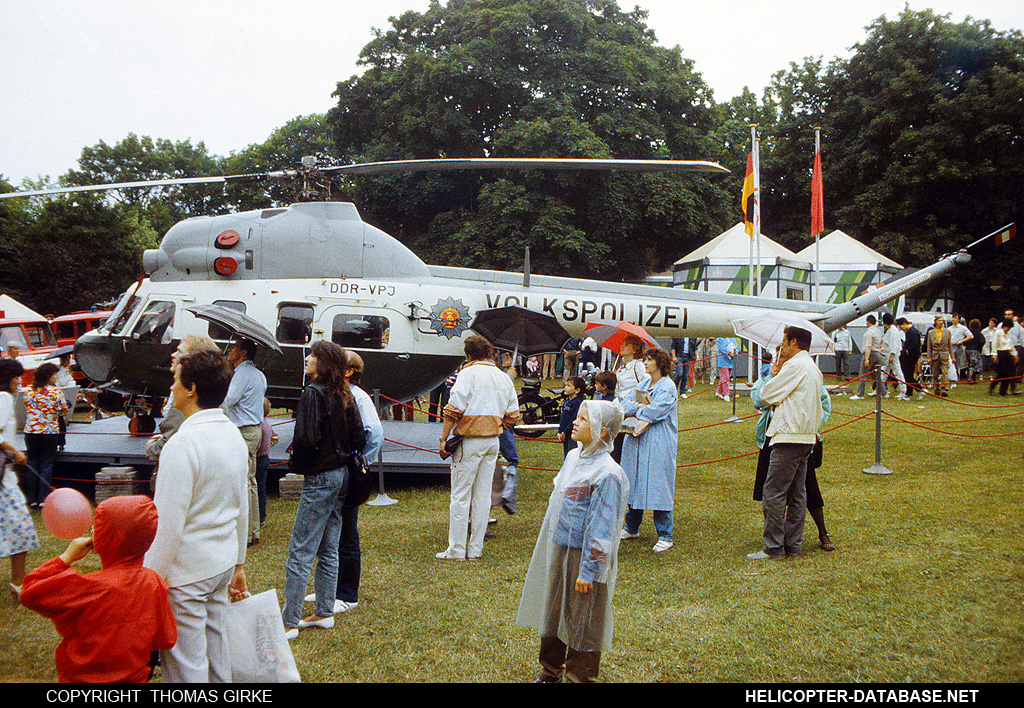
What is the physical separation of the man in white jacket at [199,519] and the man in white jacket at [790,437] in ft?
14.1

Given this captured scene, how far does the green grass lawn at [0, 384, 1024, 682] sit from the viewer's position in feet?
13.1

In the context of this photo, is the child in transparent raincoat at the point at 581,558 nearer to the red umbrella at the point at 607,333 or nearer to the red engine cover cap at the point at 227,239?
the red umbrella at the point at 607,333

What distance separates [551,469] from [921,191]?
25804 millimetres

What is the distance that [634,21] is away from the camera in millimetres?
30219

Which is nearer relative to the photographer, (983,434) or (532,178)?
(983,434)

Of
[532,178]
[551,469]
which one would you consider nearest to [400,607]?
[551,469]

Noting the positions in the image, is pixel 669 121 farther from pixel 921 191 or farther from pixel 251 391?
pixel 251 391

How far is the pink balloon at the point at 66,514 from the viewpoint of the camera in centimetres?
247

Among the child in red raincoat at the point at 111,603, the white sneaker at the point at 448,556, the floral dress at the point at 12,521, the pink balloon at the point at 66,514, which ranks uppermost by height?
the pink balloon at the point at 66,514

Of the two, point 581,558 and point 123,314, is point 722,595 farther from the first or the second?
point 123,314

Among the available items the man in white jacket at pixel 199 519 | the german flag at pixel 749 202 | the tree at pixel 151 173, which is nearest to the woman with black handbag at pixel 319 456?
the man in white jacket at pixel 199 519

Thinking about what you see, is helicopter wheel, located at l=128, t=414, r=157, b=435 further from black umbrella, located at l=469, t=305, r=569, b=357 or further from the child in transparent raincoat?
the child in transparent raincoat

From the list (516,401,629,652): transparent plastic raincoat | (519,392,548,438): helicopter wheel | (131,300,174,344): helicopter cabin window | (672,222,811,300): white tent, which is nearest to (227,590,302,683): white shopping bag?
(516,401,629,652): transparent plastic raincoat

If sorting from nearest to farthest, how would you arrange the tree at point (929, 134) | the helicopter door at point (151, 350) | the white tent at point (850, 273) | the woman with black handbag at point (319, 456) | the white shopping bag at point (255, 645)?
the white shopping bag at point (255, 645)
the woman with black handbag at point (319, 456)
the helicopter door at point (151, 350)
the white tent at point (850, 273)
the tree at point (929, 134)
